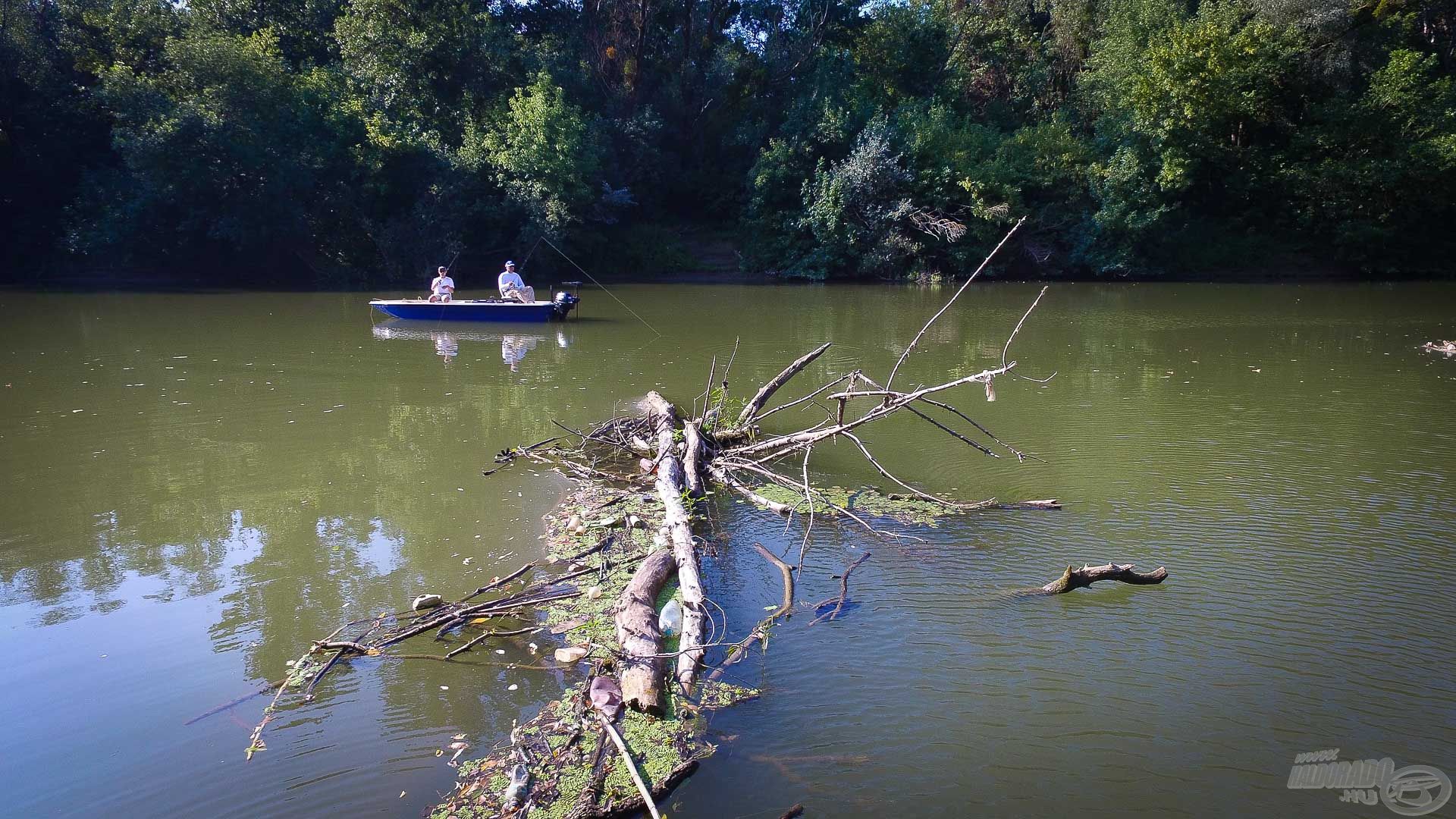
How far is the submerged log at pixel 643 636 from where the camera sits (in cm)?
424

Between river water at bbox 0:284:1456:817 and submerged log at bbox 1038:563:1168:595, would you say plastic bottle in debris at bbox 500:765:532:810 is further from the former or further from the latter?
submerged log at bbox 1038:563:1168:595

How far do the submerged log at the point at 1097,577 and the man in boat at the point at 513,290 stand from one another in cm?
1430

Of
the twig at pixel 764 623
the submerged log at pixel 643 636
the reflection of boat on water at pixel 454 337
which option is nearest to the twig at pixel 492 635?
the submerged log at pixel 643 636

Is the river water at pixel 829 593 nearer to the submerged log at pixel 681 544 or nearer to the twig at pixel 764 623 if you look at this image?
the twig at pixel 764 623

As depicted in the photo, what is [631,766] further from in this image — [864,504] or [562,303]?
[562,303]

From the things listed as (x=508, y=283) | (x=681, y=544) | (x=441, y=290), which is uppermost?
(x=508, y=283)

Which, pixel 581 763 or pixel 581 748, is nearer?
pixel 581 763

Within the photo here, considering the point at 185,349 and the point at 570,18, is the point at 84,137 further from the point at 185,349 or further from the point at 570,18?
the point at 185,349

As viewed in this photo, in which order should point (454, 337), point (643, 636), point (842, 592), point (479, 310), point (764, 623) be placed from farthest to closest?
point (479, 310), point (454, 337), point (842, 592), point (764, 623), point (643, 636)

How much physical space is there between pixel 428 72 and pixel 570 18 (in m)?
6.70

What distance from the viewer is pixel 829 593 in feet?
18.7

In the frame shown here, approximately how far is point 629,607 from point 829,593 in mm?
1358

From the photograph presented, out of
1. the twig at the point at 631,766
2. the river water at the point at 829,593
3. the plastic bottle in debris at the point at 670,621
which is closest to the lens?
the twig at the point at 631,766

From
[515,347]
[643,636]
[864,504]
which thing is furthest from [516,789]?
[515,347]
